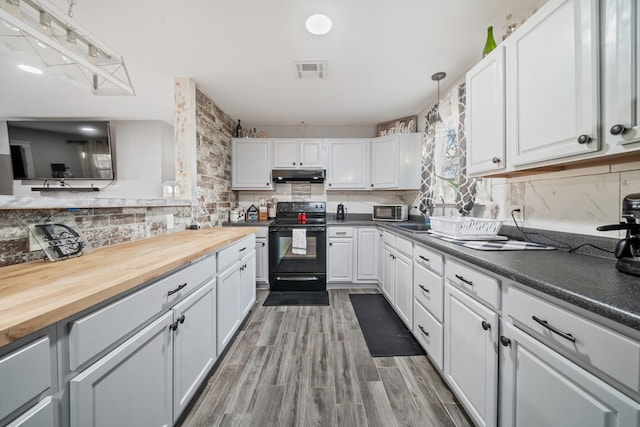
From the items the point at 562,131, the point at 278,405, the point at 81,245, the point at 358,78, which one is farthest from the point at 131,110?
the point at 562,131

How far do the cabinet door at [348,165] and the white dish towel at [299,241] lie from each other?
36.8 inches

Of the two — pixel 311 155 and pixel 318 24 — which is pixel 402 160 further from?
pixel 318 24

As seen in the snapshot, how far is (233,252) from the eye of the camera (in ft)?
6.11

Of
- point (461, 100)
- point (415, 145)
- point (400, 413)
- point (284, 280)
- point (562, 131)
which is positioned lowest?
point (400, 413)

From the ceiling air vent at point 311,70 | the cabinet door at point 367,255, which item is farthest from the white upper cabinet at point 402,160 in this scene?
the ceiling air vent at point 311,70

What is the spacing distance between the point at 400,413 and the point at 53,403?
1.50 meters

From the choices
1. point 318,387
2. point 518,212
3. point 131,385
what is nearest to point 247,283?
point 318,387

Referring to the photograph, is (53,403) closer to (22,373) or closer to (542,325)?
(22,373)

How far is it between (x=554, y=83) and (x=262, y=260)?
9.82 feet

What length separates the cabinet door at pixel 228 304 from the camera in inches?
63.0

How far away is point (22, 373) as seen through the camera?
1.66 feet

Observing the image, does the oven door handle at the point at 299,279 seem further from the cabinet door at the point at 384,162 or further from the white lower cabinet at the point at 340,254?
the cabinet door at the point at 384,162

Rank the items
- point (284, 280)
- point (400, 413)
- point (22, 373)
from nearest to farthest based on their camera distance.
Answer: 1. point (22, 373)
2. point (400, 413)
3. point (284, 280)

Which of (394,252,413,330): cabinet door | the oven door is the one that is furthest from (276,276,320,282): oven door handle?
(394,252,413,330): cabinet door
